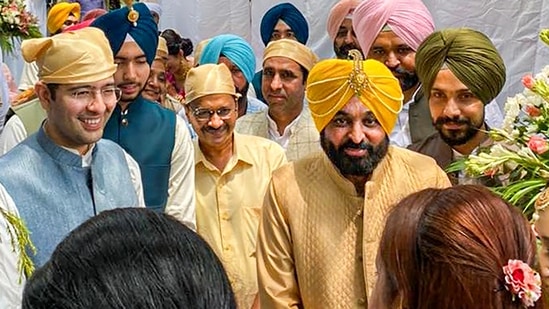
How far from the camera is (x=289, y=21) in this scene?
16.8 ft

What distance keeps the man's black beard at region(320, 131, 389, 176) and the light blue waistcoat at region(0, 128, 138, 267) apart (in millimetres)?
665

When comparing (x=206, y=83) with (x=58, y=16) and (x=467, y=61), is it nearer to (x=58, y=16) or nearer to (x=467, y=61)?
(x=467, y=61)

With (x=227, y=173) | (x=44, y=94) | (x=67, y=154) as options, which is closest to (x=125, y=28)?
(x=227, y=173)

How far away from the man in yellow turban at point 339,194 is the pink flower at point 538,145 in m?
0.37

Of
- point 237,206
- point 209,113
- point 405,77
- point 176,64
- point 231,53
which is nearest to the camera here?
point 237,206

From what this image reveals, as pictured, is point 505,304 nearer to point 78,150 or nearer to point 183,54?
point 78,150

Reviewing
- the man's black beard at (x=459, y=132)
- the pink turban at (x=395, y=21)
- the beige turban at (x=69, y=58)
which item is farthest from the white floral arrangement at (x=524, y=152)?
the pink turban at (x=395, y=21)

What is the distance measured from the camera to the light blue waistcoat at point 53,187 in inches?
96.7

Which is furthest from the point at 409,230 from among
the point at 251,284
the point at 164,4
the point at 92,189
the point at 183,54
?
the point at 164,4

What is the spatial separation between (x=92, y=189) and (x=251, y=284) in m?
0.87

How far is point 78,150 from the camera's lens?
2.67m

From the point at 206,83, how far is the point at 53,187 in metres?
1.08

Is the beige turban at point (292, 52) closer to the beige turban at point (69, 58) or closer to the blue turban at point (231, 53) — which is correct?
the blue turban at point (231, 53)

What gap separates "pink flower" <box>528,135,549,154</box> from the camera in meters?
2.30
